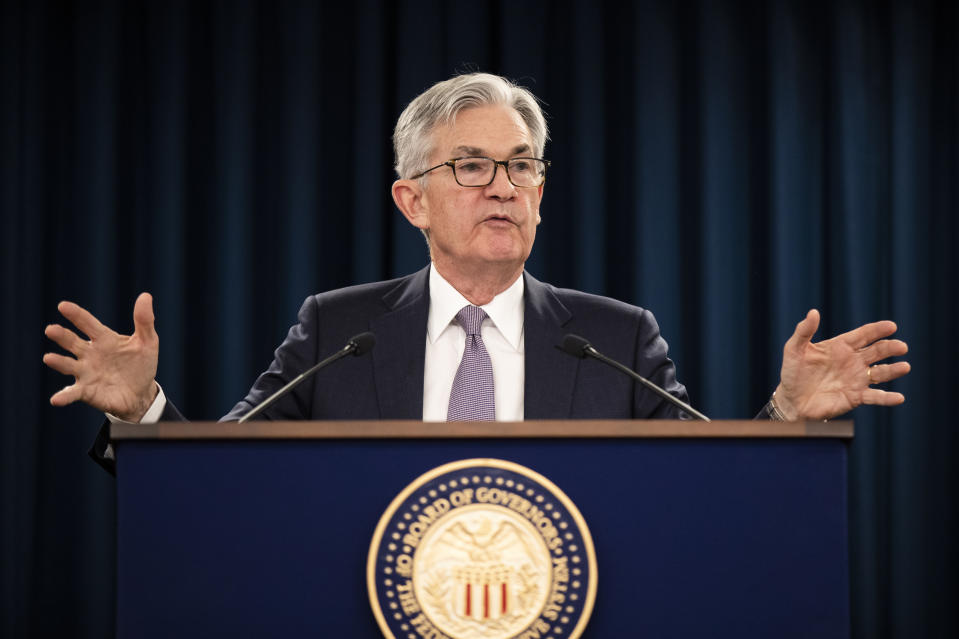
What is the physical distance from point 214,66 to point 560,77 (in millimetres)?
1220

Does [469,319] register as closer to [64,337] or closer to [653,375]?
[653,375]

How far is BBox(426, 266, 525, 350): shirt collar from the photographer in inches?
77.4

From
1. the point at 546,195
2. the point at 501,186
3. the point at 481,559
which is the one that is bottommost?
the point at 481,559

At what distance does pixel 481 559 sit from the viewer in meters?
1.09

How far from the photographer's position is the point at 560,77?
337 centimetres

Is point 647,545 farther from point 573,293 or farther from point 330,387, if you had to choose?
point 573,293

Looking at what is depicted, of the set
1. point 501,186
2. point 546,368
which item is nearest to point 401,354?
point 546,368

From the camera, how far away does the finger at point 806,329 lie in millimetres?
1360

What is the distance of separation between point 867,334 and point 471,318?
0.82 m

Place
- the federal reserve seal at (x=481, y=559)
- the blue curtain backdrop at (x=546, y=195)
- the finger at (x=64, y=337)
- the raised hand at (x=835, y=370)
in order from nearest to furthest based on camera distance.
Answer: the federal reserve seal at (x=481, y=559), the finger at (x=64, y=337), the raised hand at (x=835, y=370), the blue curtain backdrop at (x=546, y=195)

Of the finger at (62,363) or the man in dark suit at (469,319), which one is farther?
the man in dark suit at (469,319)

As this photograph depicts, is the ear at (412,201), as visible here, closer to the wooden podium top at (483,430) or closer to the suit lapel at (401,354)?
the suit lapel at (401,354)

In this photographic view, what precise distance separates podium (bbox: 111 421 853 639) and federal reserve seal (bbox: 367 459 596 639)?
0.08ft

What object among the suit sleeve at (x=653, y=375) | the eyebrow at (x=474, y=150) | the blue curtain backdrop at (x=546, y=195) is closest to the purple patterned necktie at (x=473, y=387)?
the suit sleeve at (x=653, y=375)
